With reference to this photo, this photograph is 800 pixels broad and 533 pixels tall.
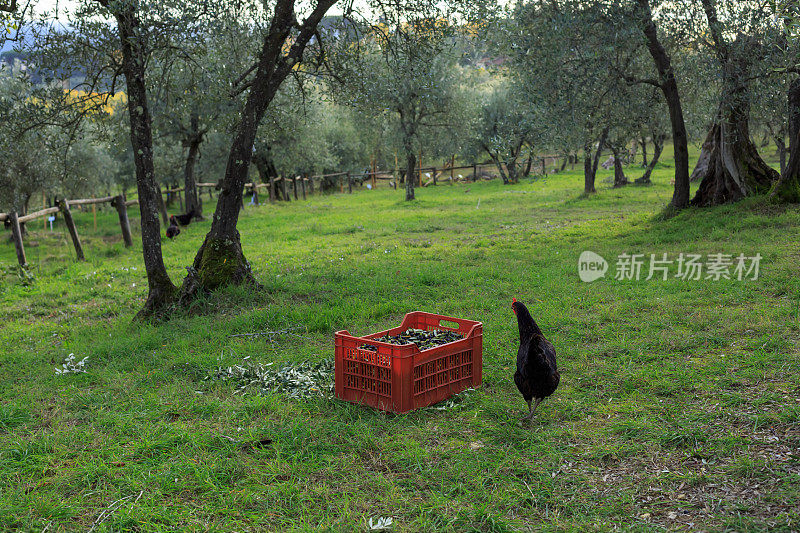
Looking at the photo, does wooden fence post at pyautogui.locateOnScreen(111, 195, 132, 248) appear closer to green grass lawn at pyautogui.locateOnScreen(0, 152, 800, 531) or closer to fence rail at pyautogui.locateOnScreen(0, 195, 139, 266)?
fence rail at pyautogui.locateOnScreen(0, 195, 139, 266)

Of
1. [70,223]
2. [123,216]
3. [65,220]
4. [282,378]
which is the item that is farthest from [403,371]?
[123,216]

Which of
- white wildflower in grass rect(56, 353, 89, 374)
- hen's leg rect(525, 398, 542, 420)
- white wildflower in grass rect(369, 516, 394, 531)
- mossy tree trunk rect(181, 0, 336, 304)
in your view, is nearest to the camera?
white wildflower in grass rect(369, 516, 394, 531)

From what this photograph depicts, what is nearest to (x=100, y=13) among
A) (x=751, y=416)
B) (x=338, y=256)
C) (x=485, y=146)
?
(x=338, y=256)

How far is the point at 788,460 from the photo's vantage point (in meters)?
3.84

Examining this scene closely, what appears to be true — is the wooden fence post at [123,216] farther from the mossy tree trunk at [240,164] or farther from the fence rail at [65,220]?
the mossy tree trunk at [240,164]

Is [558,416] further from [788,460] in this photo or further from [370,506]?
[370,506]

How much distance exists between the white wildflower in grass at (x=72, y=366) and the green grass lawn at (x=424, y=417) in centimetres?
11

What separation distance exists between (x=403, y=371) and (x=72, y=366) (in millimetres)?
4027

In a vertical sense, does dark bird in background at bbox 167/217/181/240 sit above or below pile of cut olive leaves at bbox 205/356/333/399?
above

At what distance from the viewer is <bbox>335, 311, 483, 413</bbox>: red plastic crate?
15.7 ft

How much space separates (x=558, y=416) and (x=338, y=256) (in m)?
8.36

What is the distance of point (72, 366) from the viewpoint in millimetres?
6430

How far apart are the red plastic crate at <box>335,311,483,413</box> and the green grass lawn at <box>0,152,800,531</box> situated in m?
0.15

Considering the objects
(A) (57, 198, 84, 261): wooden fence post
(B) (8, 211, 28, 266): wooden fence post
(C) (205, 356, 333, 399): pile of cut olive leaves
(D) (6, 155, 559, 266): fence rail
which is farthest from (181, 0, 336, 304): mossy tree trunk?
(A) (57, 198, 84, 261): wooden fence post
